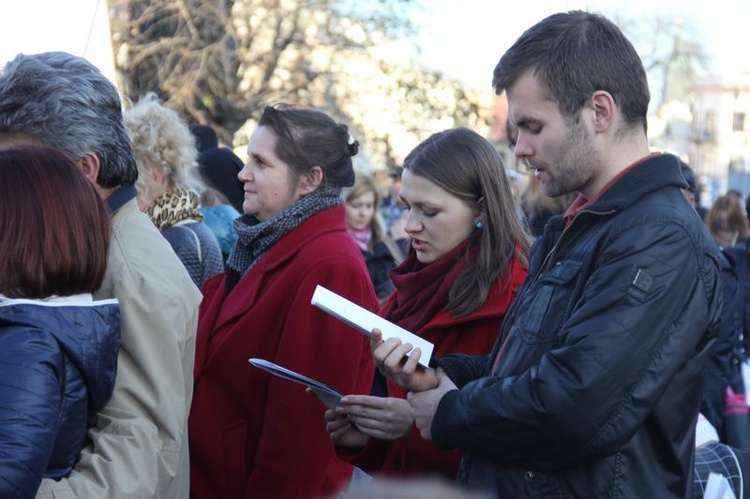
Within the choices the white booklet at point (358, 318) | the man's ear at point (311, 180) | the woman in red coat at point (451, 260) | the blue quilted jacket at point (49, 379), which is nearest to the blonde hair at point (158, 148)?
the man's ear at point (311, 180)

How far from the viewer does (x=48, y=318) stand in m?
2.15

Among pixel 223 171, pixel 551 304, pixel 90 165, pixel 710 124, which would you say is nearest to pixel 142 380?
pixel 90 165

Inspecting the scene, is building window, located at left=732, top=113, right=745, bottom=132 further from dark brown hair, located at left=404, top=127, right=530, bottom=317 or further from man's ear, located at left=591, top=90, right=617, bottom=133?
man's ear, located at left=591, top=90, right=617, bottom=133

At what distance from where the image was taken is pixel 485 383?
2.29 m

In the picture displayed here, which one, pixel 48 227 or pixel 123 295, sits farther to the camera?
pixel 123 295

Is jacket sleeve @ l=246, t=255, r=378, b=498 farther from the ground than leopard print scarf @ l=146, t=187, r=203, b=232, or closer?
closer

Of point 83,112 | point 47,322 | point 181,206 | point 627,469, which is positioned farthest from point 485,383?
point 181,206

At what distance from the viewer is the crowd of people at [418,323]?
2.11 m

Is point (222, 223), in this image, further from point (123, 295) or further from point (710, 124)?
point (710, 124)

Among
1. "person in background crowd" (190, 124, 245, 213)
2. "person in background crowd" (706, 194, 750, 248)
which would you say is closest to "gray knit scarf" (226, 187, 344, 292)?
"person in background crowd" (190, 124, 245, 213)

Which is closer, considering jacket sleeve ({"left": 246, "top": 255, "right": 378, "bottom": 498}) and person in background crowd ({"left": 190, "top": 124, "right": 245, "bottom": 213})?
jacket sleeve ({"left": 246, "top": 255, "right": 378, "bottom": 498})

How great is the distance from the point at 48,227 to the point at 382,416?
1.05 m

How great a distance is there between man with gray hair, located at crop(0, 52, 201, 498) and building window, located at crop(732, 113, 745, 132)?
88920 mm

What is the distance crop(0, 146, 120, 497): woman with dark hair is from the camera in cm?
205
